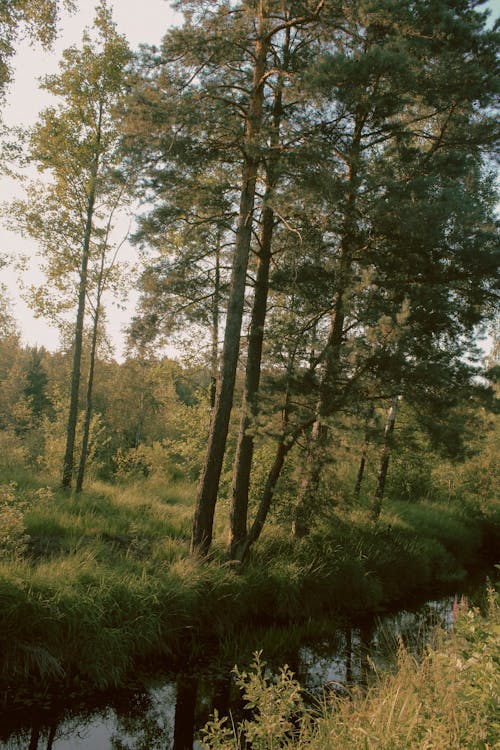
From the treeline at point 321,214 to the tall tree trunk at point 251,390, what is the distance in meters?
0.04

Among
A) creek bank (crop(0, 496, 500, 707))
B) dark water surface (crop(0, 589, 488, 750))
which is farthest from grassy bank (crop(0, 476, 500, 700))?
Result: dark water surface (crop(0, 589, 488, 750))

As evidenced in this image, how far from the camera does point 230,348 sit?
8.87 metres

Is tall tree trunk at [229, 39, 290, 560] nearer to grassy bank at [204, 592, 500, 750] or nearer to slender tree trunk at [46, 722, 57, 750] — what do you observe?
slender tree trunk at [46, 722, 57, 750]

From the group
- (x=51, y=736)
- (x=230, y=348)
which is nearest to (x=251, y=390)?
(x=230, y=348)

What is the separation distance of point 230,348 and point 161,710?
5.37 m

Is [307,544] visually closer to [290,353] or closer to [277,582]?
[277,582]

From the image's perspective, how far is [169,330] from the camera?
31.8ft

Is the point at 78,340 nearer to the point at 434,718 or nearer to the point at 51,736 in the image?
the point at 51,736

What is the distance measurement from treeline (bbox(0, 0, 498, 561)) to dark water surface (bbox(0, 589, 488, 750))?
2255 mm

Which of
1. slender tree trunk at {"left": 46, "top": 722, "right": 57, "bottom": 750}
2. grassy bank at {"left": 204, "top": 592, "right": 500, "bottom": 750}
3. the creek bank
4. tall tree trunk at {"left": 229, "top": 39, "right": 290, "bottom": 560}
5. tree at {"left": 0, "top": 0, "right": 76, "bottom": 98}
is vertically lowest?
slender tree trunk at {"left": 46, "top": 722, "right": 57, "bottom": 750}

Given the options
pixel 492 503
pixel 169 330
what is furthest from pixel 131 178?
pixel 492 503

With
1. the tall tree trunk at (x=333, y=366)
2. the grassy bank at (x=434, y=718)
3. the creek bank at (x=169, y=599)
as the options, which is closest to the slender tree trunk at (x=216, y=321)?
the tall tree trunk at (x=333, y=366)

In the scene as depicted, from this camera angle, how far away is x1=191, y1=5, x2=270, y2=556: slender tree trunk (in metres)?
8.68

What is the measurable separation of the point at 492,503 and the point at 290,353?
12815mm
